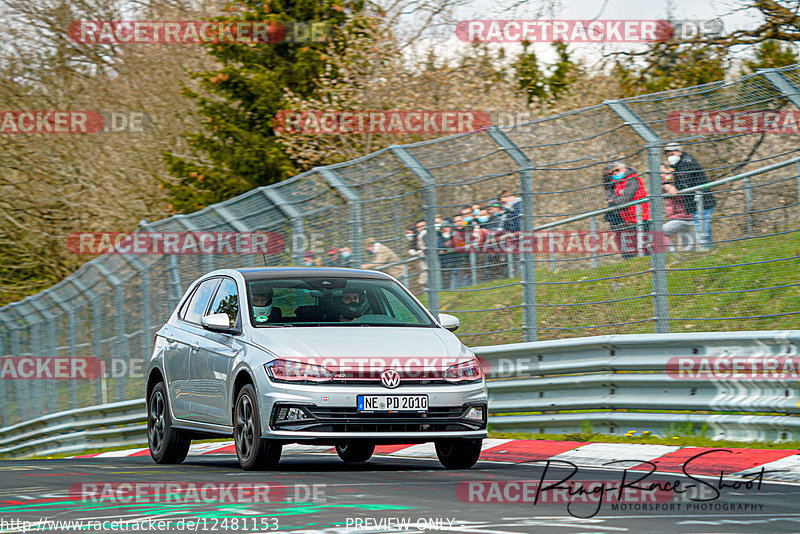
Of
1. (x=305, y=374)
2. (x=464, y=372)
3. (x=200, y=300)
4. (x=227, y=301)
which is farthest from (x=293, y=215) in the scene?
(x=305, y=374)

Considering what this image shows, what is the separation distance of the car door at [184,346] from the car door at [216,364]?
0.15 m

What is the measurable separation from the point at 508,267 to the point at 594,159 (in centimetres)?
138

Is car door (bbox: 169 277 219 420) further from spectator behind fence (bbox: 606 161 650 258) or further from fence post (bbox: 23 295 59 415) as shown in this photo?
fence post (bbox: 23 295 59 415)

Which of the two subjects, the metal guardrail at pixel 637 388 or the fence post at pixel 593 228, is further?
the fence post at pixel 593 228

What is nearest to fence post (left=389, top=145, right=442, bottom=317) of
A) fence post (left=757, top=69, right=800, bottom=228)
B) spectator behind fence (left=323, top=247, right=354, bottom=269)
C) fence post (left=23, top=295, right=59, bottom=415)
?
spectator behind fence (left=323, top=247, right=354, bottom=269)

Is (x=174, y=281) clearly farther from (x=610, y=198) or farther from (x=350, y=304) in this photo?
(x=350, y=304)

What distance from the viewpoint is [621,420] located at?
1095 cm

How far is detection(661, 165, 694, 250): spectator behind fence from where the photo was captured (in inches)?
430

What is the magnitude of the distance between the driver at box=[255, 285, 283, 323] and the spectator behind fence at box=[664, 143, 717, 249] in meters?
3.53

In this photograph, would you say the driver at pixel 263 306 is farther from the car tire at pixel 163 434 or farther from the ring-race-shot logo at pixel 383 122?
the ring-race-shot logo at pixel 383 122

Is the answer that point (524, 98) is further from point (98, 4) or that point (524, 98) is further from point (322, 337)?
point (322, 337)

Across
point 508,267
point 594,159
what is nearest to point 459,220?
point 508,267

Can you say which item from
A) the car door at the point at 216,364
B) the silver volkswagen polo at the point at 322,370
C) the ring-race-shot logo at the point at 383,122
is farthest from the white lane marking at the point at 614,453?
the ring-race-shot logo at the point at 383,122

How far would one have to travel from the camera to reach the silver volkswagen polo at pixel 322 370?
29.2 ft
